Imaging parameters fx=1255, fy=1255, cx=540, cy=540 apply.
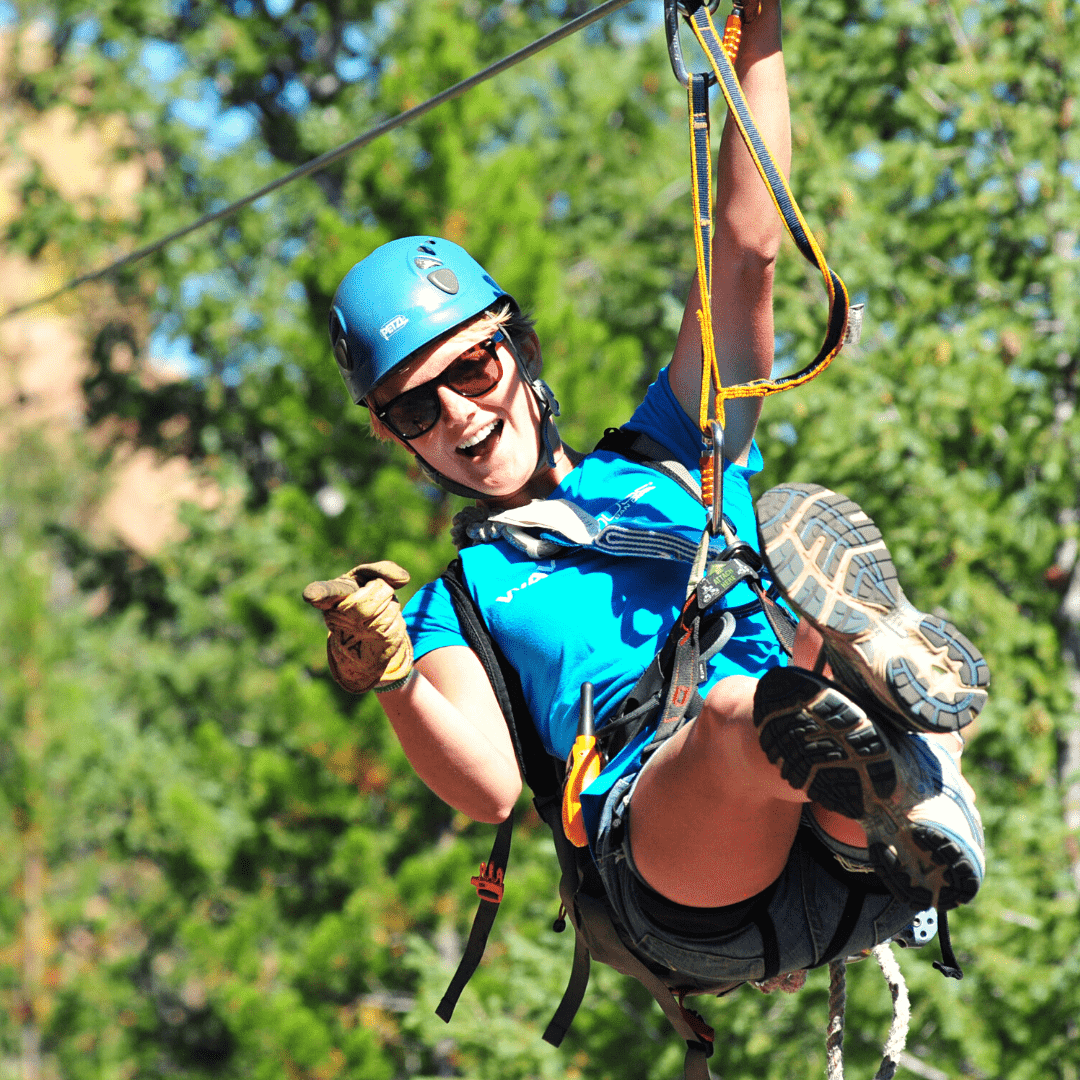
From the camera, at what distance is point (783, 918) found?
2064 mm

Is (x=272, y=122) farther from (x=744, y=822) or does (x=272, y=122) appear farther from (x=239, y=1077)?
(x=744, y=822)

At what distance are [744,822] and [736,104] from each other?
126 centimetres

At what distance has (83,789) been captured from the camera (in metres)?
14.5

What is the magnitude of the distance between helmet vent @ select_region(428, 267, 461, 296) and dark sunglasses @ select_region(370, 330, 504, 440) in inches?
5.3

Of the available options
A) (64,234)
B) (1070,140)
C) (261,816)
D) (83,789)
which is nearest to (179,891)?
(261,816)

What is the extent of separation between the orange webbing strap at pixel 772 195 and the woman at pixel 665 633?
0.12 meters

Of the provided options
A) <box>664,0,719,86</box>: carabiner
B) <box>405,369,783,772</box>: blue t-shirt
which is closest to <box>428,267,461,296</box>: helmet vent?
<box>405,369,783,772</box>: blue t-shirt

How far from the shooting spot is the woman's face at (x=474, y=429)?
2.55 metres

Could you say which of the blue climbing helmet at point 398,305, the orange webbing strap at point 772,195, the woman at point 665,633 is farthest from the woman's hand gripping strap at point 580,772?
the blue climbing helmet at point 398,305

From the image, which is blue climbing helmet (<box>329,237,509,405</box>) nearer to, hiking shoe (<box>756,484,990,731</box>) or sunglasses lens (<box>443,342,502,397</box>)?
sunglasses lens (<box>443,342,502,397</box>)

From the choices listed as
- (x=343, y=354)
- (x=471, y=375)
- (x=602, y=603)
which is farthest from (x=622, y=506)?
(x=343, y=354)

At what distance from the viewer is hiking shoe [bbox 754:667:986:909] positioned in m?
1.63

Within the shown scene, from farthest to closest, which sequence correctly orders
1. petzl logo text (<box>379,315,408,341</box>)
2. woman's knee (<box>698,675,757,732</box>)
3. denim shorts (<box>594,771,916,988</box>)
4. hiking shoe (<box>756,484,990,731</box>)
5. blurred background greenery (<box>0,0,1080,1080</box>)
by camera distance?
blurred background greenery (<box>0,0,1080,1080</box>) < petzl logo text (<box>379,315,408,341</box>) < denim shorts (<box>594,771,916,988</box>) < woman's knee (<box>698,675,757,732</box>) < hiking shoe (<box>756,484,990,731</box>)

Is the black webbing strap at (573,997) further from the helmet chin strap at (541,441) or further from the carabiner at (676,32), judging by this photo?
the carabiner at (676,32)
